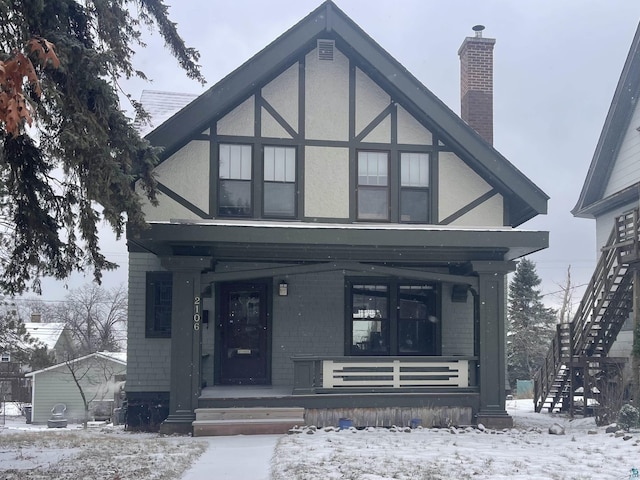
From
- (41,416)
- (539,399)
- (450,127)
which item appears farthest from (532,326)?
(450,127)

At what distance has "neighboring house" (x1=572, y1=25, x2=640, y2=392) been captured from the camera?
17484 millimetres

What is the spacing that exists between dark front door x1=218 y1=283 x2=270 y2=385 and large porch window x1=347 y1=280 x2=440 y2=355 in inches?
75.8

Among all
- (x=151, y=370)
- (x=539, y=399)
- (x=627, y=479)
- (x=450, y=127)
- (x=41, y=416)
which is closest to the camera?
(x=627, y=479)

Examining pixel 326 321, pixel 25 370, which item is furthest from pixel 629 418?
pixel 25 370

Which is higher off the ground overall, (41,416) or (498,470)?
(498,470)

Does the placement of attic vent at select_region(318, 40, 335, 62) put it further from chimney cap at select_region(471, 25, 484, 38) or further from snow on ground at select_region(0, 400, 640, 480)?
snow on ground at select_region(0, 400, 640, 480)

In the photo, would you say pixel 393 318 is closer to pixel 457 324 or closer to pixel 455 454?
pixel 457 324

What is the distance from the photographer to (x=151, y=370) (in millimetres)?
13953

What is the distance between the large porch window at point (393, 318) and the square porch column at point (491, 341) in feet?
7.73

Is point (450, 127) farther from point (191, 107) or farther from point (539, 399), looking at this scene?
point (539, 399)

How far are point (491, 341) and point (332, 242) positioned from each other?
11.8 ft

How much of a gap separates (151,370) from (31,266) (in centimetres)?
517

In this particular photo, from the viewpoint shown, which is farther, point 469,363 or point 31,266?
point 469,363

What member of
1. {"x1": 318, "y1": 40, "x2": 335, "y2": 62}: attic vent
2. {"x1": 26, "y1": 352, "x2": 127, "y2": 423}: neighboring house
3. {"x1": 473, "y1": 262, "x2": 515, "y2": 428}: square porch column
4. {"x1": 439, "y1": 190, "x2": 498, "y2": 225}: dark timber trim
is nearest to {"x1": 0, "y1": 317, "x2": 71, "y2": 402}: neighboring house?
{"x1": 26, "y1": 352, "x2": 127, "y2": 423}: neighboring house
